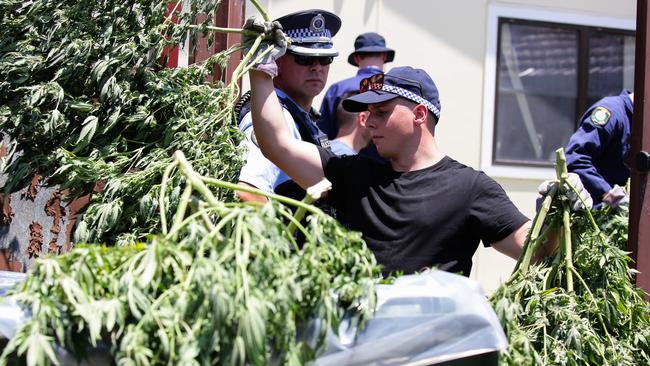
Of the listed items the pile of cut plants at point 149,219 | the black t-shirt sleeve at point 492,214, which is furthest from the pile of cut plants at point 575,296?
the pile of cut plants at point 149,219

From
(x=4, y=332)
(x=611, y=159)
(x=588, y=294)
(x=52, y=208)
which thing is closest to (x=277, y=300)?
(x=4, y=332)

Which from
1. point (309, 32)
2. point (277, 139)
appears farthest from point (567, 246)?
point (309, 32)

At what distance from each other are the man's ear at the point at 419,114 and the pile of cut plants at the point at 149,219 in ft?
1.97

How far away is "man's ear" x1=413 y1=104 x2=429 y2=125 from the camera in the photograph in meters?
3.38

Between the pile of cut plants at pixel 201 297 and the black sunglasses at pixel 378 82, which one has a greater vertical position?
the black sunglasses at pixel 378 82

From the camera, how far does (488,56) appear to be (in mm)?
7297

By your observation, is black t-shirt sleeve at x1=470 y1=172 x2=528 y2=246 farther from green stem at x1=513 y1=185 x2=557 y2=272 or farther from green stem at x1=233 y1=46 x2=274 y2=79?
green stem at x1=233 y1=46 x2=274 y2=79

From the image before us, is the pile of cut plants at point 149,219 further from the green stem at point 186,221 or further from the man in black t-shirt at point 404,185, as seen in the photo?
the man in black t-shirt at point 404,185

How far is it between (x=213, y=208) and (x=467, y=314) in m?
0.63

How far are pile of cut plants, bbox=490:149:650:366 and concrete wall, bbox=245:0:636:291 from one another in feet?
12.8

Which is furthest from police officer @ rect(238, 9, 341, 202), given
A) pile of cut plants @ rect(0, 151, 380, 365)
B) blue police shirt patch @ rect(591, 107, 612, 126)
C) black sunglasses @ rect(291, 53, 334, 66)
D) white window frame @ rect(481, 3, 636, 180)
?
white window frame @ rect(481, 3, 636, 180)

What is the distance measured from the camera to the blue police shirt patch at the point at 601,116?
15.2 feet

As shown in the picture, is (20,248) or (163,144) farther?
(20,248)

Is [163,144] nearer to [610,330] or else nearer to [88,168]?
[88,168]
